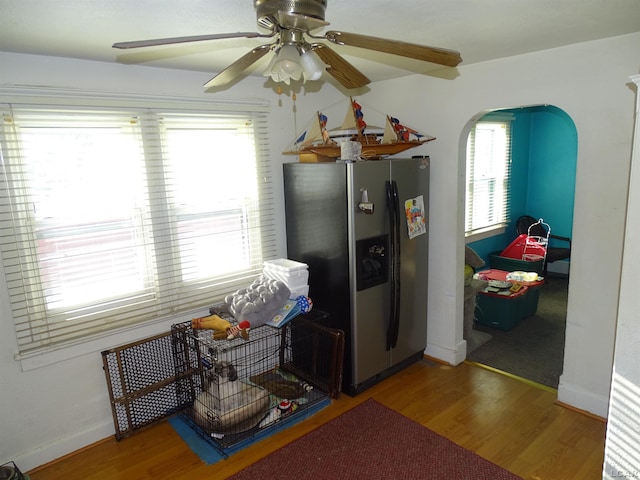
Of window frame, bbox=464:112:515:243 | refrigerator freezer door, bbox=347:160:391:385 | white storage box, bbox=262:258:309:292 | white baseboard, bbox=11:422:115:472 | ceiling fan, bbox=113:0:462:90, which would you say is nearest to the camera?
ceiling fan, bbox=113:0:462:90

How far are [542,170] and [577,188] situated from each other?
3.11 meters

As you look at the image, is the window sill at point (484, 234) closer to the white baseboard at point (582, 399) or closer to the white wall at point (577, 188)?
the white wall at point (577, 188)

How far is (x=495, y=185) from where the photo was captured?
4.91 m

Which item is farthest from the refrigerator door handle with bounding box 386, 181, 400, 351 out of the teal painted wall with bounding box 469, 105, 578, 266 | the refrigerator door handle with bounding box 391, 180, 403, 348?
the teal painted wall with bounding box 469, 105, 578, 266

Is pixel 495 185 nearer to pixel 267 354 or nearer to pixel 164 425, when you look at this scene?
pixel 267 354

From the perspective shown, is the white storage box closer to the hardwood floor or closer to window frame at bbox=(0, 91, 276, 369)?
window frame at bbox=(0, 91, 276, 369)

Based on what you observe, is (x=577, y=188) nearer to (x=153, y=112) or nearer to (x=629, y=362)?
(x=629, y=362)

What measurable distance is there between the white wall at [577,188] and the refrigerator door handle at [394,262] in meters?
0.60

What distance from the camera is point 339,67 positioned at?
Result: 161 centimetres

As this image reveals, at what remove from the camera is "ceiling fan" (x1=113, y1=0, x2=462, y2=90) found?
1.18 m

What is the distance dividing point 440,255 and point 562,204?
2.84m

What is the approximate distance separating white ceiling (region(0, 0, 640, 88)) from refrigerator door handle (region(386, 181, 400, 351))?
88 cm

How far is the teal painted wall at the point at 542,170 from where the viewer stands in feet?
16.5

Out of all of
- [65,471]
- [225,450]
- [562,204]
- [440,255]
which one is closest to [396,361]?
[440,255]
